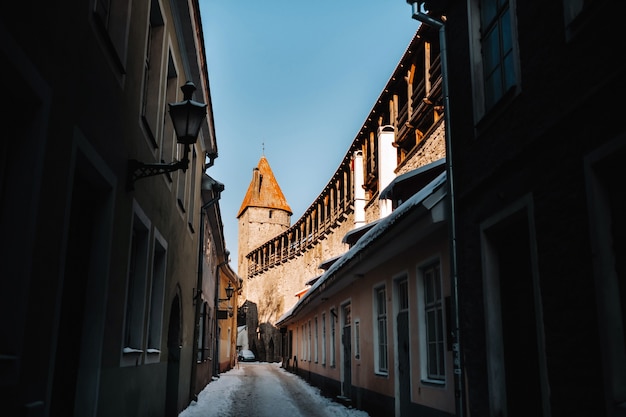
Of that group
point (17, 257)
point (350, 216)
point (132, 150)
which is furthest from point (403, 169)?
point (17, 257)

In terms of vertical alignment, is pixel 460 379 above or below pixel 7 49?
below

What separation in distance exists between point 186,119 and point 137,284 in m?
2.04

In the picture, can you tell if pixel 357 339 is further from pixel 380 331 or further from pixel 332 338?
pixel 332 338

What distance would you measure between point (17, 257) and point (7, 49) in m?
1.08

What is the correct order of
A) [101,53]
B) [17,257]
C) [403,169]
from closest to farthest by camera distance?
[17,257] → [101,53] → [403,169]

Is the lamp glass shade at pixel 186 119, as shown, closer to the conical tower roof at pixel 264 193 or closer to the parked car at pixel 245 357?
the parked car at pixel 245 357

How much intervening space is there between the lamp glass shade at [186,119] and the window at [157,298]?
6.43 feet

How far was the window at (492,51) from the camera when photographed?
20.1 feet

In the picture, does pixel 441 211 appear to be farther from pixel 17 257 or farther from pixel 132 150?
pixel 17 257

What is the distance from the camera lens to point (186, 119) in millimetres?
6398

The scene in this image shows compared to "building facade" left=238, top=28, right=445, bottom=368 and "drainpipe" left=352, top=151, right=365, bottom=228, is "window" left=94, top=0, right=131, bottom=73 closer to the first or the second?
"building facade" left=238, top=28, right=445, bottom=368

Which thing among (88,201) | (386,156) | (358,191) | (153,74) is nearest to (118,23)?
(88,201)

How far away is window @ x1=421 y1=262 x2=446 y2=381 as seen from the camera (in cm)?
805

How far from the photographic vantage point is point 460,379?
6953 millimetres
